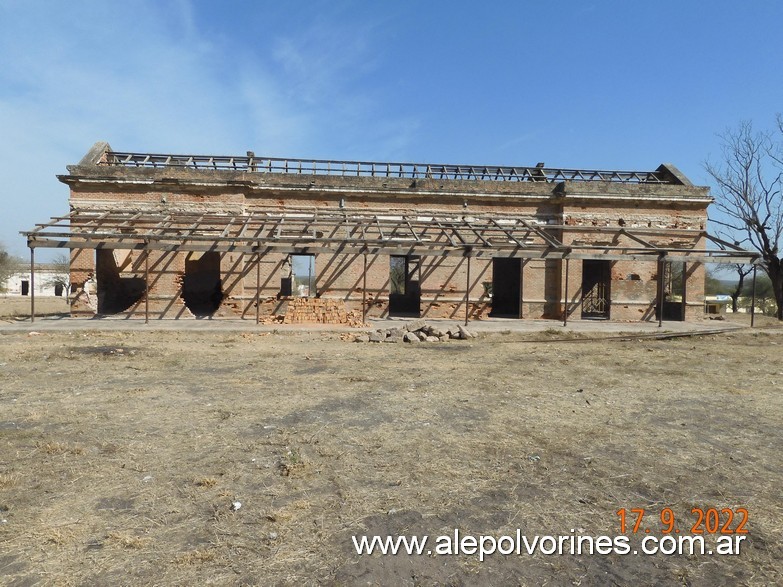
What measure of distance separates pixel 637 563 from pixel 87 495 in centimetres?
391

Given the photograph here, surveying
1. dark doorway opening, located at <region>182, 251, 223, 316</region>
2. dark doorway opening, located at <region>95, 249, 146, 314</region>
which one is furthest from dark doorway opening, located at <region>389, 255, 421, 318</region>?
dark doorway opening, located at <region>95, 249, 146, 314</region>

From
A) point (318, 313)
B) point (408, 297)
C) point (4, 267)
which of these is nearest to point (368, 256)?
point (318, 313)

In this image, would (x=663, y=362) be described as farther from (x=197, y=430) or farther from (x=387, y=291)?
(x=387, y=291)

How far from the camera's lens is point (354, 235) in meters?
17.7

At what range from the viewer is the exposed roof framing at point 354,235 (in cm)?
1453

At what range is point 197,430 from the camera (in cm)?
475

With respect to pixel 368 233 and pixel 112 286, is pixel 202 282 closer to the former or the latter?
pixel 112 286

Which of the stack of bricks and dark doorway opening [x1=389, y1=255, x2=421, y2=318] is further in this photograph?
dark doorway opening [x1=389, y1=255, x2=421, y2=318]

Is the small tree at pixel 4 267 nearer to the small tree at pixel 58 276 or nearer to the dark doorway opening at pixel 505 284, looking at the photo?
the small tree at pixel 58 276

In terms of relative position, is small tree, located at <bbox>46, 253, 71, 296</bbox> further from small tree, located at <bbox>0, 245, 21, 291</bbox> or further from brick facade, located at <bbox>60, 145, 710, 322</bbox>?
brick facade, located at <bbox>60, 145, 710, 322</bbox>

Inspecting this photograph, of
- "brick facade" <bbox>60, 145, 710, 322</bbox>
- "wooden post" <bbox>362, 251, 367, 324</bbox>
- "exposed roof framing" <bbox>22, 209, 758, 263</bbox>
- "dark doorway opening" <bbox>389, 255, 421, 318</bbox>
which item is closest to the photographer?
→ "exposed roof framing" <bbox>22, 209, 758, 263</bbox>

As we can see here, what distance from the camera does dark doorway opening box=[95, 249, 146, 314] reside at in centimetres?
1730

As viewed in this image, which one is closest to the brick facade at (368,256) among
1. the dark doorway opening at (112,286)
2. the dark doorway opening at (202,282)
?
the dark doorway opening at (112,286)

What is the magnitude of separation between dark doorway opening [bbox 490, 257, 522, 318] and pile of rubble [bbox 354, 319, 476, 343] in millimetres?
10721
